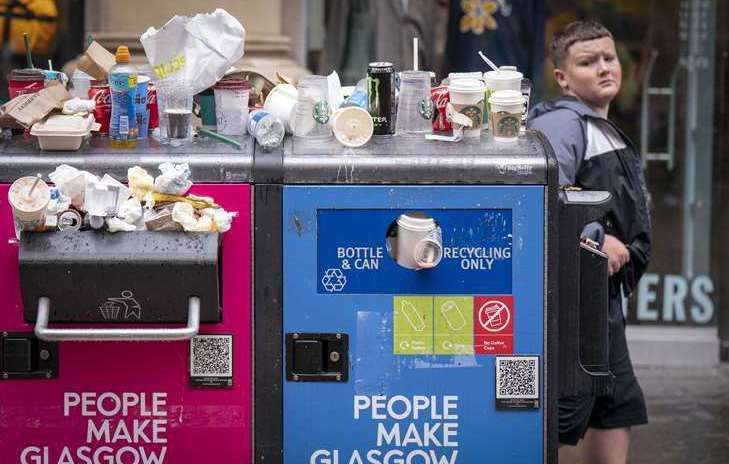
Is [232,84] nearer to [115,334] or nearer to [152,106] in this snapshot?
[152,106]

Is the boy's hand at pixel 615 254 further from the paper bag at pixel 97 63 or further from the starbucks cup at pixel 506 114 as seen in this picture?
the paper bag at pixel 97 63

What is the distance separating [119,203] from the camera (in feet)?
12.0

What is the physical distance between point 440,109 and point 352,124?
0.32 meters

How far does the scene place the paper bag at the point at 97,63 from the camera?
4293mm

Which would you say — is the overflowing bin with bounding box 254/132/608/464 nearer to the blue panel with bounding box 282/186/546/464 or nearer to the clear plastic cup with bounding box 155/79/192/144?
the blue panel with bounding box 282/186/546/464

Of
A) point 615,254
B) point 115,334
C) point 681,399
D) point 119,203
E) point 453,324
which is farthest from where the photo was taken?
point 681,399

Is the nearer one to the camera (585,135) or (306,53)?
(585,135)

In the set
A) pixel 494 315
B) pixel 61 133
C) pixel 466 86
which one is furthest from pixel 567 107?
pixel 61 133

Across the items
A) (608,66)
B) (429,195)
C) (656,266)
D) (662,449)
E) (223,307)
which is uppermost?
(608,66)

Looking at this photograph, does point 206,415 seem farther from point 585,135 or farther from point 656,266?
point 656,266

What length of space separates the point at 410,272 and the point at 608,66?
181 centimetres

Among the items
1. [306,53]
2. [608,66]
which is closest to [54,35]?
[306,53]

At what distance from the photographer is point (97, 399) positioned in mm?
3764

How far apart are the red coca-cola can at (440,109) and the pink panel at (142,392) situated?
2.23ft
